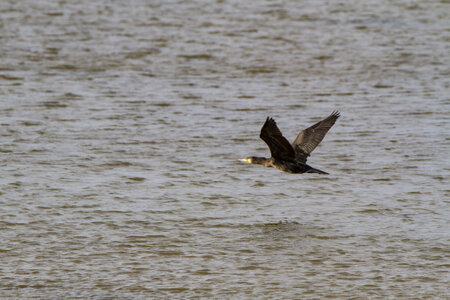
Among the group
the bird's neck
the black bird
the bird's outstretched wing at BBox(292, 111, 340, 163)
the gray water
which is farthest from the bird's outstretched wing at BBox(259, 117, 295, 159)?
the gray water

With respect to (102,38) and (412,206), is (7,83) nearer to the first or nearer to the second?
(102,38)

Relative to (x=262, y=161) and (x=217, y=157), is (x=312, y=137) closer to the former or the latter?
(x=262, y=161)

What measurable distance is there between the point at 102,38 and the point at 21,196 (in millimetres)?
9116

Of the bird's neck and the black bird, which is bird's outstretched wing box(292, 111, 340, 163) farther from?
the bird's neck

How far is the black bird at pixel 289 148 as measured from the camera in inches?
363

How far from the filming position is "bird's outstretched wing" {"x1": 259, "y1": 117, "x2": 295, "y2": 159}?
353 inches

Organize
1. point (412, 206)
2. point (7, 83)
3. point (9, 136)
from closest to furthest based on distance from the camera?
point (412, 206), point (9, 136), point (7, 83)

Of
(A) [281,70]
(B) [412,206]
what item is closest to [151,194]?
(B) [412,206]

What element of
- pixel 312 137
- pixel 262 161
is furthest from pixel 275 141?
pixel 312 137

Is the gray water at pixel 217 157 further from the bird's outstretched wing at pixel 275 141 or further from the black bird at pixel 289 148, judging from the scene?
the bird's outstretched wing at pixel 275 141

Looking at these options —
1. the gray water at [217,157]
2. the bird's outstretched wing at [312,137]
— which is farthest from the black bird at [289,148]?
the gray water at [217,157]

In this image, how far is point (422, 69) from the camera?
1641 cm

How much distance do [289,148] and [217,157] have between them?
6.50 feet

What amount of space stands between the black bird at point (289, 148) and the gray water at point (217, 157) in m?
0.39
